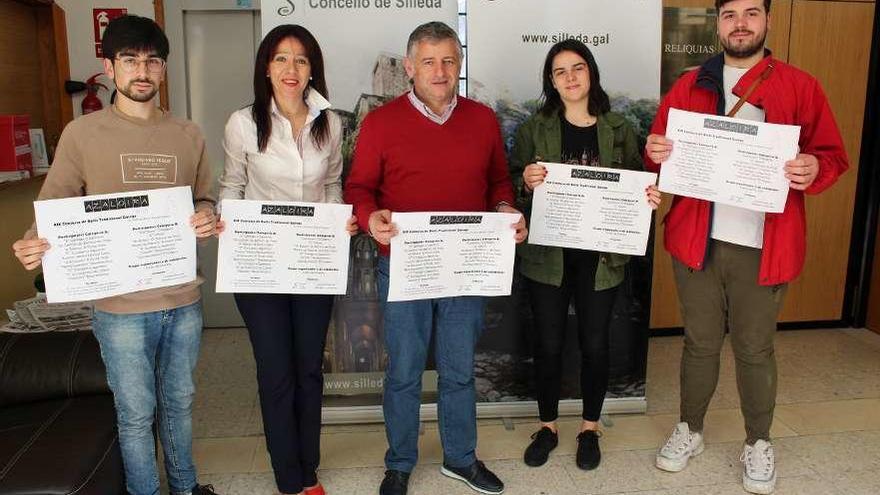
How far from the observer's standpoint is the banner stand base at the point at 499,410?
305 centimetres

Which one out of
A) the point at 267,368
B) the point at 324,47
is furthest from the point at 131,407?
the point at 324,47

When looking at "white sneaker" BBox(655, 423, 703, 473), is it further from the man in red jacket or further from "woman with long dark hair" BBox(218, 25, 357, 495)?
"woman with long dark hair" BBox(218, 25, 357, 495)

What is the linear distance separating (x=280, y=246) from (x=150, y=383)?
1.88 ft

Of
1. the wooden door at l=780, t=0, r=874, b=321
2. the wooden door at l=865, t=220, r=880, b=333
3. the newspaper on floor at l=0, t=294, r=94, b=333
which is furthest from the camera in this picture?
the wooden door at l=865, t=220, r=880, b=333

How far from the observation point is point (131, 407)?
2.05m

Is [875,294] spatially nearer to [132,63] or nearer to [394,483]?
[394,483]

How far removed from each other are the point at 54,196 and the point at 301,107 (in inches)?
29.8

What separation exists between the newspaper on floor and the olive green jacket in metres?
1.79

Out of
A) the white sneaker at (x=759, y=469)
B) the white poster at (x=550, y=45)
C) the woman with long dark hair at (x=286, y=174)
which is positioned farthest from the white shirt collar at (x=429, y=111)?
the white sneaker at (x=759, y=469)

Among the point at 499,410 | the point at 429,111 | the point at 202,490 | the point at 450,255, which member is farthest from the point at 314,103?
the point at 499,410

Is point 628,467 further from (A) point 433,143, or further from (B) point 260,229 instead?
(B) point 260,229

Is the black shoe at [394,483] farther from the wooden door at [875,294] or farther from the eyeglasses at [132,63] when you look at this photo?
the wooden door at [875,294]

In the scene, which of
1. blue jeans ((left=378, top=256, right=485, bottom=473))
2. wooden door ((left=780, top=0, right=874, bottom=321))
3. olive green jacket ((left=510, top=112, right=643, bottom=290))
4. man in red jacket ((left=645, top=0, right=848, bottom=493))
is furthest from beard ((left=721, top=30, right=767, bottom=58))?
wooden door ((left=780, top=0, right=874, bottom=321))

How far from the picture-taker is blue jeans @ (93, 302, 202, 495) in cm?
200
